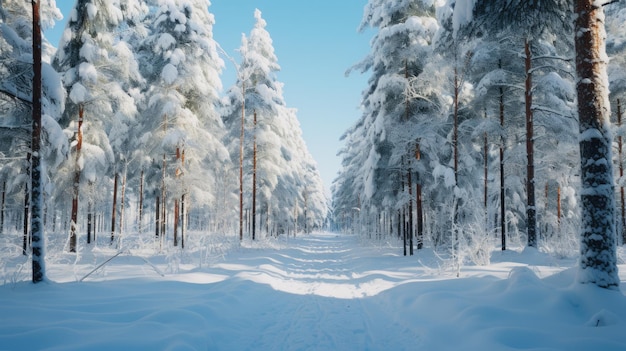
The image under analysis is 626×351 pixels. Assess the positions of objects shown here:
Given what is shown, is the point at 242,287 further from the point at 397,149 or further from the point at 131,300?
the point at 397,149

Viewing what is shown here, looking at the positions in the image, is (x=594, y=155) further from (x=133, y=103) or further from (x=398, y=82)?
(x=133, y=103)

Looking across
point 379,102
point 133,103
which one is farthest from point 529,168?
point 133,103

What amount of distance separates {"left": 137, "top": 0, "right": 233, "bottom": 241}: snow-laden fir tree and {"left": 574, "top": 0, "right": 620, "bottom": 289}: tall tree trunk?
14.5 meters

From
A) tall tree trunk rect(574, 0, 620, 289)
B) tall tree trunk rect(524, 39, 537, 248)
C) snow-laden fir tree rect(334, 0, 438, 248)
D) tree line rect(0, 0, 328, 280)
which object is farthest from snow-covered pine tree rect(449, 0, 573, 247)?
tree line rect(0, 0, 328, 280)

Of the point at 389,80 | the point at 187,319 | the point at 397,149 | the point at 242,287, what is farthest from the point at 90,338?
the point at 389,80

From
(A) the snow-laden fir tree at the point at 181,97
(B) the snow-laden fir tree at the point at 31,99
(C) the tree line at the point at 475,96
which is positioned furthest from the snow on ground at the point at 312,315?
(A) the snow-laden fir tree at the point at 181,97

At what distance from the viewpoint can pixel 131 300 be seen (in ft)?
18.3

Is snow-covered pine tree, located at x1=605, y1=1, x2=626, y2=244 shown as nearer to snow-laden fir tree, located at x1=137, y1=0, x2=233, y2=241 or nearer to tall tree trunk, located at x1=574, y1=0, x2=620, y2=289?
tall tree trunk, located at x1=574, y1=0, x2=620, y2=289

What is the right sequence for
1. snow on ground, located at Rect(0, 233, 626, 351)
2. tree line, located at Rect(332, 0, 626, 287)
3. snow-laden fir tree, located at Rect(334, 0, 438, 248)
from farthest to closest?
snow-laden fir tree, located at Rect(334, 0, 438, 248) → tree line, located at Rect(332, 0, 626, 287) → snow on ground, located at Rect(0, 233, 626, 351)

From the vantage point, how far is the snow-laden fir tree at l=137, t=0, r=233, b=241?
52.3ft

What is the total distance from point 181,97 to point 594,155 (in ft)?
52.8

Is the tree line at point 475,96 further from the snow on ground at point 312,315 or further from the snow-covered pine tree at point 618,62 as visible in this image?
the snow on ground at point 312,315

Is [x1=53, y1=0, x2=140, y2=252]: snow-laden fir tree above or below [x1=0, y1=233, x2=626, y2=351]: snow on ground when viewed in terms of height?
above

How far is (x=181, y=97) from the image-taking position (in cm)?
1638
